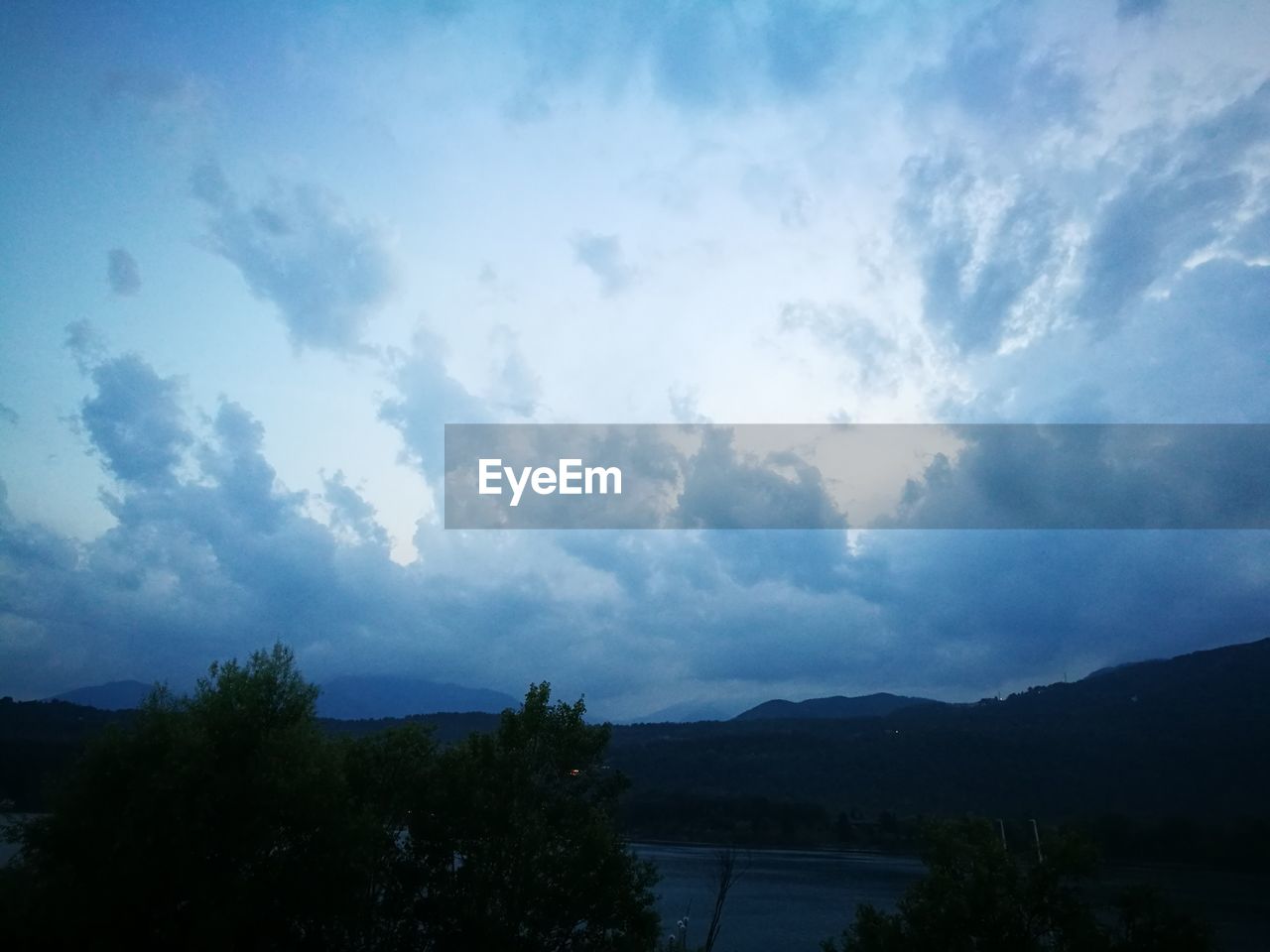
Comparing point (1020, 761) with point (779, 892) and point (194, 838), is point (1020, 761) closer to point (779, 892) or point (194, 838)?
point (779, 892)

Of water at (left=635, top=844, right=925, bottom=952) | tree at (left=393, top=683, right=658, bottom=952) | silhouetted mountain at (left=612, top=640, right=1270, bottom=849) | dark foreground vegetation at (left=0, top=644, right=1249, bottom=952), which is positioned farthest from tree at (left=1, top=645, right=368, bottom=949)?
silhouetted mountain at (left=612, top=640, right=1270, bottom=849)

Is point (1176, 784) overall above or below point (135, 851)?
below

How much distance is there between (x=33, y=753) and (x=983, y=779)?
81.3 metres

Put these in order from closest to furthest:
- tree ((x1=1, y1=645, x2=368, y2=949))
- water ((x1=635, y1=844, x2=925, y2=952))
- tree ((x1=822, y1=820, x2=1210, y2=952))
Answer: tree ((x1=1, y1=645, x2=368, y2=949))
tree ((x1=822, y1=820, x2=1210, y2=952))
water ((x1=635, y1=844, x2=925, y2=952))

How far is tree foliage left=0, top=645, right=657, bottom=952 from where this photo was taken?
14484mm

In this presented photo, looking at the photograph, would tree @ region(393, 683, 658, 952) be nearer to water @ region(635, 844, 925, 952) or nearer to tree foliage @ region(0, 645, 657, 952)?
tree foliage @ region(0, 645, 657, 952)

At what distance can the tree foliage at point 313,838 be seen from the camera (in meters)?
14.5

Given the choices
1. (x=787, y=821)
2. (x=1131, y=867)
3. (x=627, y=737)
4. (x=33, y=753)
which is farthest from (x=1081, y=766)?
(x=33, y=753)

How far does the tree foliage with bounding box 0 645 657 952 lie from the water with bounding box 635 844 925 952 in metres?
36.8

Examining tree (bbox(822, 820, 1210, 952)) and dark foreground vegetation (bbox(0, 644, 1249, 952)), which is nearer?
dark foreground vegetation (bbox(0, 644, 1249, 952))

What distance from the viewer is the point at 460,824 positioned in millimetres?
19078

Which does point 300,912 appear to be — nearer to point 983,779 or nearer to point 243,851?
point 243,851

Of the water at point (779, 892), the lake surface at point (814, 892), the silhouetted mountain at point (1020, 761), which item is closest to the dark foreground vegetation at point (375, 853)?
the lake surface at point (814, 892)

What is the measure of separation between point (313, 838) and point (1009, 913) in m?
15.6
